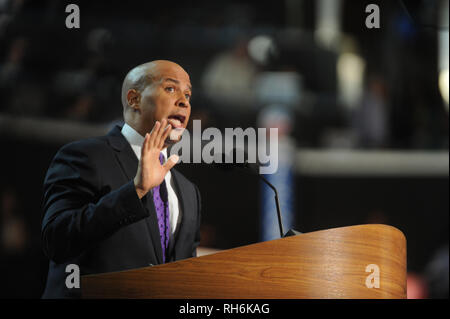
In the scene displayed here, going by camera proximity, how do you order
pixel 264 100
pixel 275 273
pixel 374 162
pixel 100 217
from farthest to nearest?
pixel 374 162 → pixel 264 100 → pixel 100 217 → pixel 275 273

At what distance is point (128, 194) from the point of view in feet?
5.09

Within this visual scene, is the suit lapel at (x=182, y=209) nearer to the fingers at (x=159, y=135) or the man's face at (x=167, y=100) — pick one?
the man's face at (x=167, y=100)

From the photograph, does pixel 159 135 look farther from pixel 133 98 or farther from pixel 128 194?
pixel 133 98

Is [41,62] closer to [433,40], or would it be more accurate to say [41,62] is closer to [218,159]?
[218,159]

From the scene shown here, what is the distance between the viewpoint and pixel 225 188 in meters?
2.39

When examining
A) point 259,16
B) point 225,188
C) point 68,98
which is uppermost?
point 259,16

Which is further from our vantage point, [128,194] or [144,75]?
[144,75]

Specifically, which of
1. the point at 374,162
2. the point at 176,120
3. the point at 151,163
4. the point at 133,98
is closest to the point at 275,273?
the point at 151,163

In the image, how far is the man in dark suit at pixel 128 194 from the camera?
5.12ft

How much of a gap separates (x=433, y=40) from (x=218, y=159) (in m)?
4.78

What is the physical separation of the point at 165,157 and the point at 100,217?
33 cm

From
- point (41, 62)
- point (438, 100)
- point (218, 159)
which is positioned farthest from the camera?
point (438, 100)

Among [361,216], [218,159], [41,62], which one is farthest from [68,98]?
[361,216]

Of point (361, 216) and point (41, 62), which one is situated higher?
point (41, 62)
